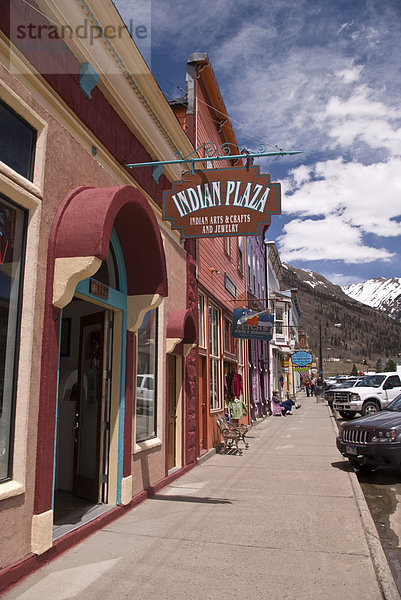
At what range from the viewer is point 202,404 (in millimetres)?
11484

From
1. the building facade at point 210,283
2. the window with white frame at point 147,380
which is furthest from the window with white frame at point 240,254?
the window with white frame at point 147,380

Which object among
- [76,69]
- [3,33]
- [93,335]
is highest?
[76,69]

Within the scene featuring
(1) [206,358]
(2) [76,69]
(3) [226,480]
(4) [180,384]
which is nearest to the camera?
(2) [76,69]

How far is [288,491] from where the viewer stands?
7797 mm

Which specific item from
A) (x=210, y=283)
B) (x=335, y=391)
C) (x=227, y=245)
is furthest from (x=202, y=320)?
(x=335, y=391)

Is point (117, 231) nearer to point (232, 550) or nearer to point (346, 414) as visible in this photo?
point (232, 550)

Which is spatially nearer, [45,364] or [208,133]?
[45,364]

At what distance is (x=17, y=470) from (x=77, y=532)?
1398 mm

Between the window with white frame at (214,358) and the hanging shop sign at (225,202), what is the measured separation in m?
6.03

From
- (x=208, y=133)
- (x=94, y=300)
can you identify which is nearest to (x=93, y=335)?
(x=94, y=300)

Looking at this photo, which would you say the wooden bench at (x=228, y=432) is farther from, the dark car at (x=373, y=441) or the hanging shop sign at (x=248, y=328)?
the hanging shop sign at (x=248, y=328)

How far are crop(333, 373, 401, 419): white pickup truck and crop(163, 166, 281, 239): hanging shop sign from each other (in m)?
15.8

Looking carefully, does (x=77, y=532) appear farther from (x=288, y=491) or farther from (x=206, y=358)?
(x=206, y=358)

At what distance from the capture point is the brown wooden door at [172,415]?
903 cm
